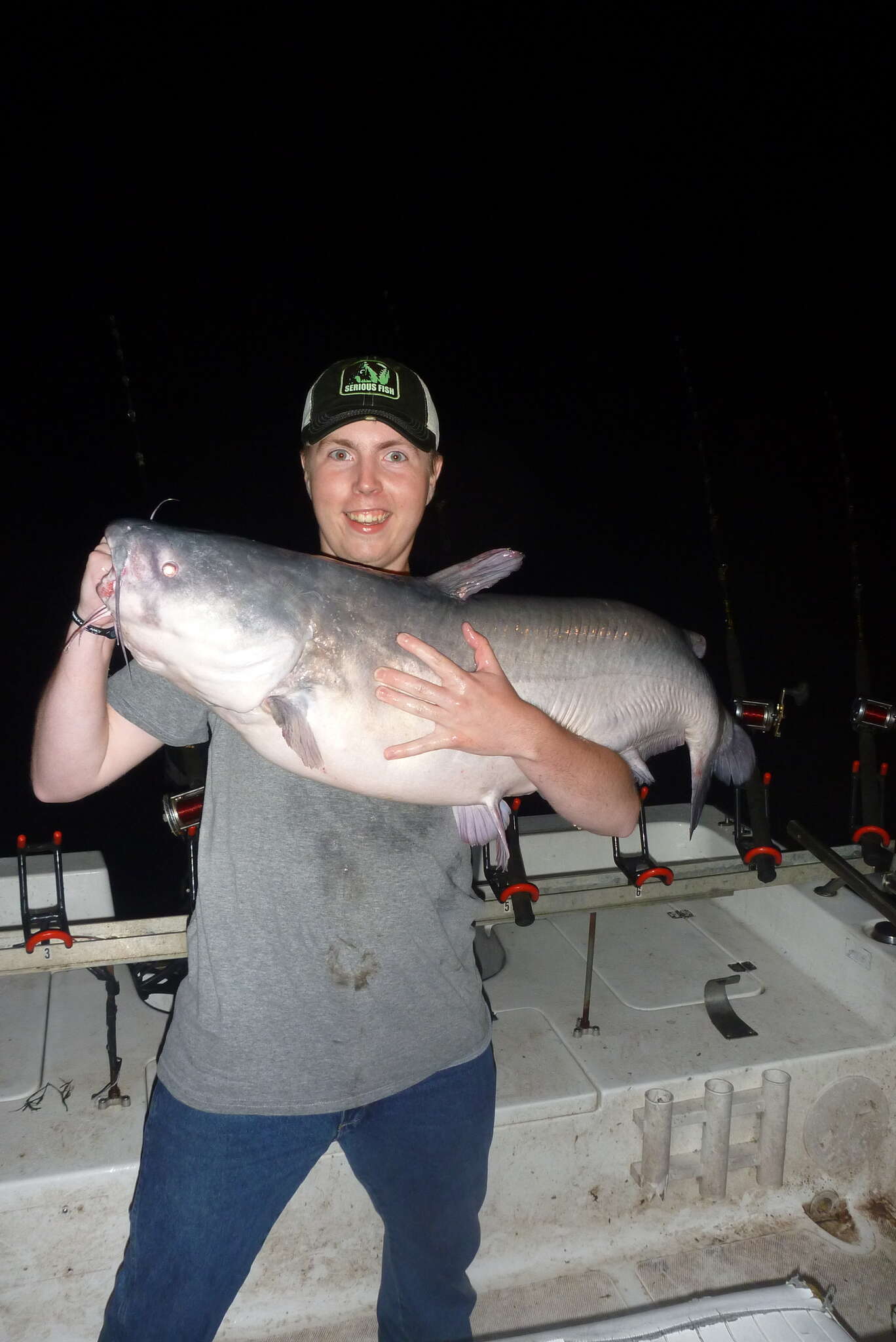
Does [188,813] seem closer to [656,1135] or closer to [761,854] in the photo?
[656,1135]

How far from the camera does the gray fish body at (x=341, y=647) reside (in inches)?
54.1

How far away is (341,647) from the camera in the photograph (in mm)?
1522

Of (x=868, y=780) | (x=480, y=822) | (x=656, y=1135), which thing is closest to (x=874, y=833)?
(x=868, y=780)

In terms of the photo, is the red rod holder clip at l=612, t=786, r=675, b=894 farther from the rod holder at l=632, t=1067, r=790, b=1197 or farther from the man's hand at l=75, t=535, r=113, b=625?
Result: the man's hand at l=75, t=535, r=113, b=625

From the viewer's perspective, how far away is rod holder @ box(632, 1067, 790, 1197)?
2246mm

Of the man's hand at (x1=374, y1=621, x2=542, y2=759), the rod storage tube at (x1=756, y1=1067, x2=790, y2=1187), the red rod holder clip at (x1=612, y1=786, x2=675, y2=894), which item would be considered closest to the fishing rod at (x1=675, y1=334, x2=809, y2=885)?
the red rod holder clip at (x1=612, y1=786, x2=675, y2=894)

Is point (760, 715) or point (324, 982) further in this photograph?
point (760, 715)

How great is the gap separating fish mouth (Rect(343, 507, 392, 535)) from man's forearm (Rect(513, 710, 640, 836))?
1.87ft

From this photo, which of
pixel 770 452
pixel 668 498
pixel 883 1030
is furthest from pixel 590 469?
pixel 883 1030

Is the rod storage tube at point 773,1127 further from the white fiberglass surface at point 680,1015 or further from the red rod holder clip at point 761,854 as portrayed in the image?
the red rod holder clip at point 761,854

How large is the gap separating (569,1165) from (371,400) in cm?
218

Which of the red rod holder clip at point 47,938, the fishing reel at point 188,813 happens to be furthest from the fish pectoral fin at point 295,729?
the red rod holder clip at point 47,938

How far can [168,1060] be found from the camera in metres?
1.52

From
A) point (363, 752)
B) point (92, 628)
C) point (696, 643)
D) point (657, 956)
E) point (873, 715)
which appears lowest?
point (657, 956)
